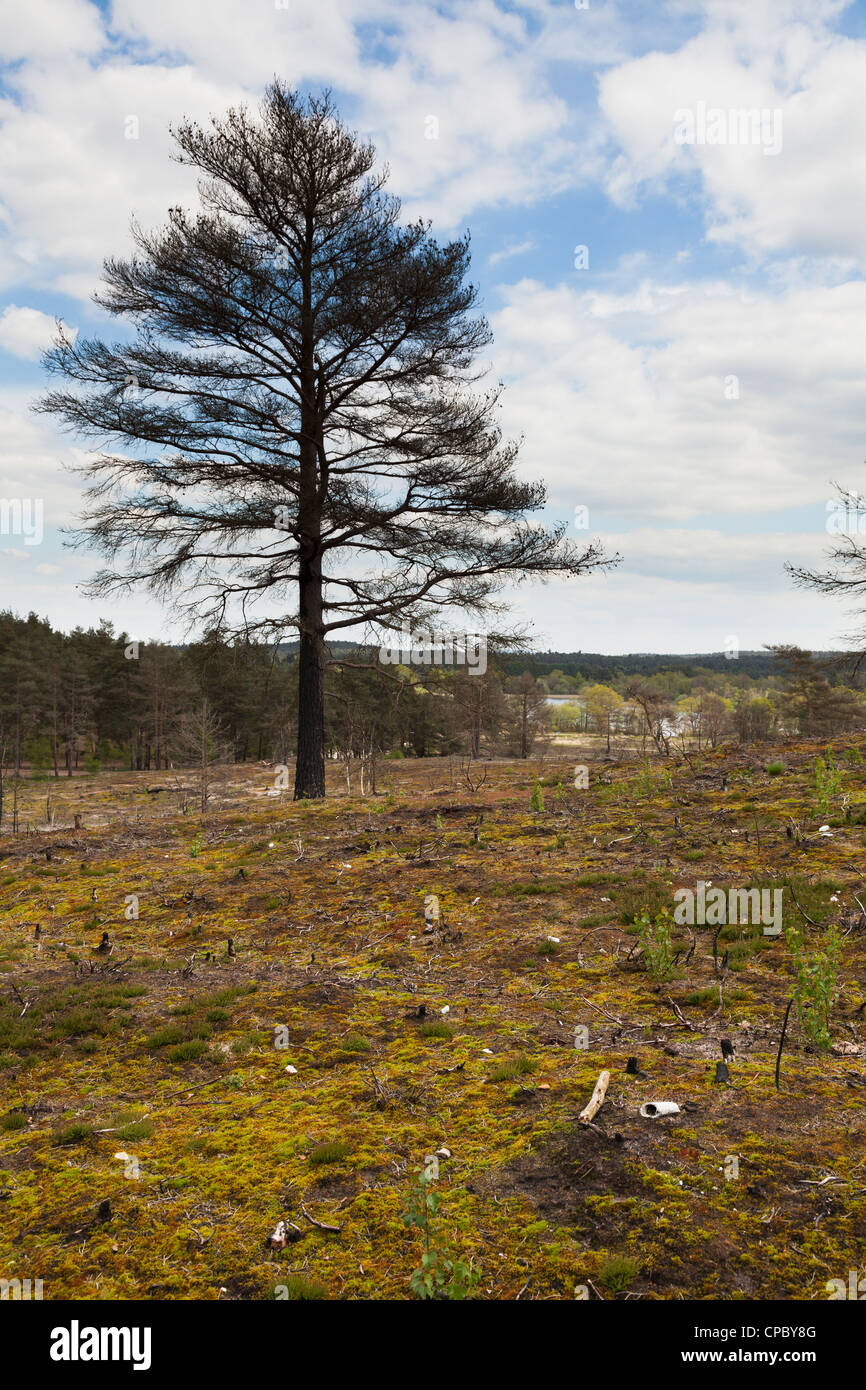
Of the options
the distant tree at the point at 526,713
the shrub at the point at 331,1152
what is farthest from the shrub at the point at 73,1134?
the distant tree at the point at 526,713

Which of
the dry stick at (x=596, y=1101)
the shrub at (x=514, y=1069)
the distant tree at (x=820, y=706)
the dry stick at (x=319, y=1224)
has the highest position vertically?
the distant tree at (x=820, y=706)

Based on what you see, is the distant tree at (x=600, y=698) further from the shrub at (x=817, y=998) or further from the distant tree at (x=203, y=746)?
the shrub at (x=817, y=998)

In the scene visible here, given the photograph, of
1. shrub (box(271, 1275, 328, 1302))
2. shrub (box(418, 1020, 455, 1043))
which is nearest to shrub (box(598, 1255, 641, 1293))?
shrub (box(271, 1275, 328, 1302))

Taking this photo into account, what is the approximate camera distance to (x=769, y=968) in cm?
490

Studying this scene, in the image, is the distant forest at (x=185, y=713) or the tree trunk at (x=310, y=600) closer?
the tree trunk at (x=310, y=600)

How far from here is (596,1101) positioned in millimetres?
3328

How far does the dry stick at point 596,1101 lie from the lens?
3.26 m

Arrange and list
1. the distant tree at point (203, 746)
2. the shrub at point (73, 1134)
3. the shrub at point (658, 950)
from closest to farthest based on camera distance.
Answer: the shrub at point (73, 1134)
the shrub at point (658, 950)
the distant tree at point (203, 746)

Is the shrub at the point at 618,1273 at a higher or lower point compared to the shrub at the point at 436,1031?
higher

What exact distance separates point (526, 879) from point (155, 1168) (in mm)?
4411

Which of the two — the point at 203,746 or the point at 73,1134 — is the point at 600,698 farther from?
the point at 73,1134

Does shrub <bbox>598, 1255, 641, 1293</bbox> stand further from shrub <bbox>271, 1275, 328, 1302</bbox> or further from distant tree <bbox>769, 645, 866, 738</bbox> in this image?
distant tree <bbox>769, 645, 866, 738</bbox>

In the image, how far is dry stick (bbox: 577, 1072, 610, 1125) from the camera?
326cm

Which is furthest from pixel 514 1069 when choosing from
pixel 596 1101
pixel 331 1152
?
pixel 331 1152
